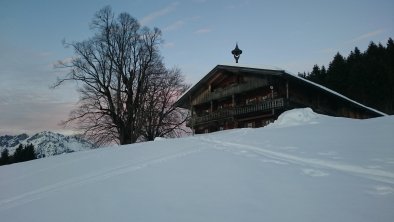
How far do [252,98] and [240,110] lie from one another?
208 centimetres

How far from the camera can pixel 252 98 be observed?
30.9 m

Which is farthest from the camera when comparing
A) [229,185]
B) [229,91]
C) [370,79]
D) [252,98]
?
[370,79]

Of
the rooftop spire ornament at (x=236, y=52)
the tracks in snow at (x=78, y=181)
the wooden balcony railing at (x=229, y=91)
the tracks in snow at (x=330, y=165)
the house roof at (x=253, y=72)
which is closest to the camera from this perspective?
the tracks in snow at (x=330, y=165)

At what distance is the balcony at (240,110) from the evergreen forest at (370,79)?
2663cm

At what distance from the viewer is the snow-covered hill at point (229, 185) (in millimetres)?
4578

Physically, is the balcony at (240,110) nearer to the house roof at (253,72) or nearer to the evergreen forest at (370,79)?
the house roof at (253,72)

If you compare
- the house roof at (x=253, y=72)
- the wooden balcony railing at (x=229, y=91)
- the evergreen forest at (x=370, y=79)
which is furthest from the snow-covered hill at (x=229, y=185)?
the evergreen forest at (x=370, y=79)

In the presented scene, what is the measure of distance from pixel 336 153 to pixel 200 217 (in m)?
4.50

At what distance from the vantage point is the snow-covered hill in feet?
15.0

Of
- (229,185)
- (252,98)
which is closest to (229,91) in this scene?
(252,98)

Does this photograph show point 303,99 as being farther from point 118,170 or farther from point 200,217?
point 200,217

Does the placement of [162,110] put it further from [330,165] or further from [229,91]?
[330,165]

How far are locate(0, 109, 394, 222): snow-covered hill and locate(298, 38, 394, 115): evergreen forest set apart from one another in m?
44.5

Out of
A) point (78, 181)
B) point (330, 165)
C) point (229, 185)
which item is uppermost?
point (330, 165)
